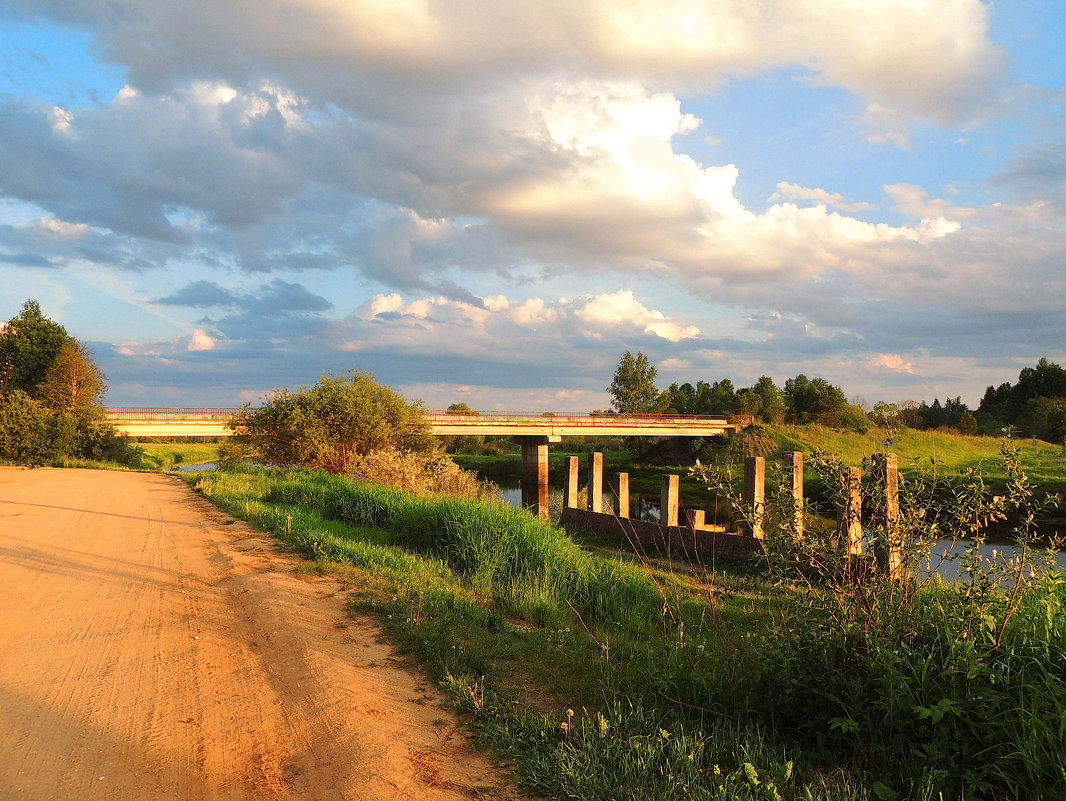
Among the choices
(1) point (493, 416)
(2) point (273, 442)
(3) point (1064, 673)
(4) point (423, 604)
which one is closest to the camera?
(3) point (1064, 673)

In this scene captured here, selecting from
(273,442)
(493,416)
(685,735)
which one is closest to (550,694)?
(685,735)

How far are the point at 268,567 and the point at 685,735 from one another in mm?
6248

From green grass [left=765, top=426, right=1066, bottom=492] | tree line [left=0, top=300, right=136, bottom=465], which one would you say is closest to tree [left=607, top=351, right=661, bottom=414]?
green grass [left=765, top=426, right=1066, bottom=492]

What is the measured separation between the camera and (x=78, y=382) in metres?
36.6

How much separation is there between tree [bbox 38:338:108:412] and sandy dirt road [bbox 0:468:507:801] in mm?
31472

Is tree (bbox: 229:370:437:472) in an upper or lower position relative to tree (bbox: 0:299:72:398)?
lower

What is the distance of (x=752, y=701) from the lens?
4.87 metres

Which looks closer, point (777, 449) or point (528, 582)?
point (528, 582)

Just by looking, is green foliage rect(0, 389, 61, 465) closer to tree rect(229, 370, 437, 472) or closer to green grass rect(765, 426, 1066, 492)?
tree rect(229, 370, 437, 472)

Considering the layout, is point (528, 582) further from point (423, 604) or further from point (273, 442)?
point (273, 442)

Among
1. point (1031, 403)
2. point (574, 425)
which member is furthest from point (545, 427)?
point (1031, 403)

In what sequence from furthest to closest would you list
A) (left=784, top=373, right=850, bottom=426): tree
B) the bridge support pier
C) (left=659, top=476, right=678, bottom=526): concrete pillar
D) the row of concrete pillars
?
1. (left=784, top=373, right=850, bottom=426): tree
2. the bridge support pier
3. (left=659, top=476, right=678, bottom=526): concrete pillar
4. the row of concrete pillars

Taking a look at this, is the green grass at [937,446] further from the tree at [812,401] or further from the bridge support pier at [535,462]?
the bridge support pier at [535,462]

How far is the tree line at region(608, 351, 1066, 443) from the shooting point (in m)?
56.6
